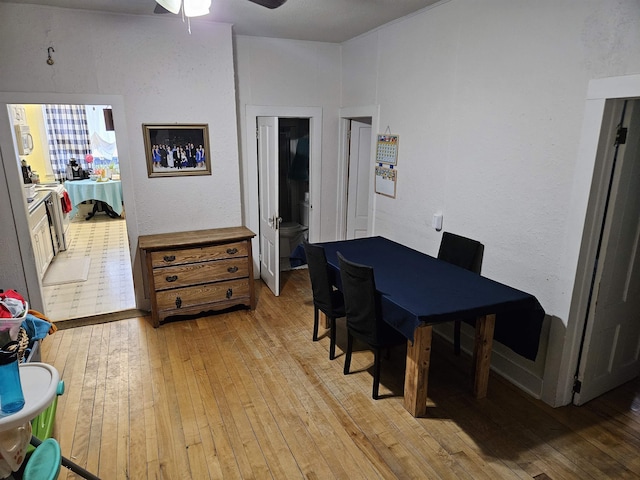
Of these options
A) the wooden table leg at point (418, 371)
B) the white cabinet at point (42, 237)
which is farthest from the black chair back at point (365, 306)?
the white cabinet at point (42, 237)

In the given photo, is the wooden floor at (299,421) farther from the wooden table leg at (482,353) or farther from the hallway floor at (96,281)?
the hallway floor at (96,281)

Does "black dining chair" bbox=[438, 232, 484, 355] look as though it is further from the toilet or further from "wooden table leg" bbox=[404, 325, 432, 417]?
the toilet

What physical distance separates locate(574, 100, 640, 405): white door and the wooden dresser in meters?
2.81

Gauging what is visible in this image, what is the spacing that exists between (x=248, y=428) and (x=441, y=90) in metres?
2.86

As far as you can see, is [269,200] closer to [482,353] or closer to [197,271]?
[197,271]

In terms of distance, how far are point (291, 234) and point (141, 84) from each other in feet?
7.96

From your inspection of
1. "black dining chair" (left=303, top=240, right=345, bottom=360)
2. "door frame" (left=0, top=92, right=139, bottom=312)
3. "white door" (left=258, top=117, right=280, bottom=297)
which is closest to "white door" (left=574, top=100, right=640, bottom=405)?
"black dining chair" (left=303, top=240, right=345, bottom=360)

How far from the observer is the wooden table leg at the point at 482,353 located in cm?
269

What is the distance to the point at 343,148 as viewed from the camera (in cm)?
496

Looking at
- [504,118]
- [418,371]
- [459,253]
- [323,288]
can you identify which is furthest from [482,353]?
[504,118]

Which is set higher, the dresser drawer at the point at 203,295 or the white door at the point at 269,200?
the white door at the point at 269,200

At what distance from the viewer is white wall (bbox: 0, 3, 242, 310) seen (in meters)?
3.35

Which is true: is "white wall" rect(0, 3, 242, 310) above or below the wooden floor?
above

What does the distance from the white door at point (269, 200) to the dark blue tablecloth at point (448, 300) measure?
1.30 meters
